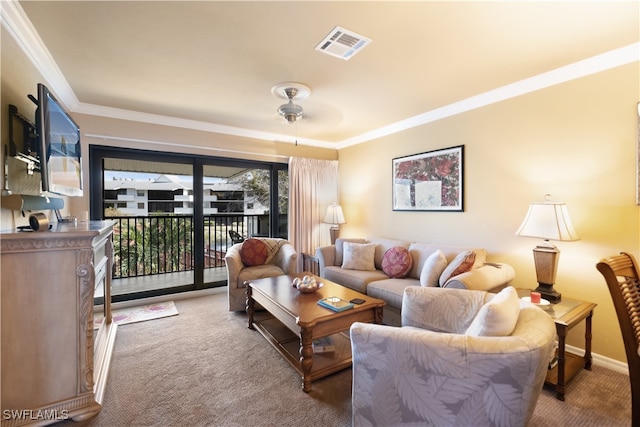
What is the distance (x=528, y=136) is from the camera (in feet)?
9.08

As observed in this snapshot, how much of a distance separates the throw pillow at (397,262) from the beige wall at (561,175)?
1.79 ft

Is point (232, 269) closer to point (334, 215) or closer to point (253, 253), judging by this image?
point (253, 253)

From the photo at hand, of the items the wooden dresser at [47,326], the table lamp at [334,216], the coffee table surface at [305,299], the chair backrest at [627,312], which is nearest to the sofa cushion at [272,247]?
the coffee table surface at [305,299]

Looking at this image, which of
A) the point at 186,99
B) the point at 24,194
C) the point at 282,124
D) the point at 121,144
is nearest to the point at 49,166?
the point at 24,194

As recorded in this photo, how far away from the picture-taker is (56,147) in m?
1.97

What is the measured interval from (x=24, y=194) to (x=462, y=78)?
361 centimetres

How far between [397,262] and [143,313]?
121 inches

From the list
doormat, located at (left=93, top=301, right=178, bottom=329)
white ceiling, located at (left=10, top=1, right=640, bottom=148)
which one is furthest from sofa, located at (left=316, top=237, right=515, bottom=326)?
doormat, located at (left=93, top=301, right=178, bottom=329)

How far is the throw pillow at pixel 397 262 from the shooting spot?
129 inches

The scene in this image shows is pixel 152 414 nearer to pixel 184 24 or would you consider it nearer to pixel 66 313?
pixel 66 313

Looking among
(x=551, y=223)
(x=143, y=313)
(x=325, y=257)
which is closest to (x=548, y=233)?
(x=551, y=223)

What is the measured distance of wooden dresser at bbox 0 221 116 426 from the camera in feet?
5.25

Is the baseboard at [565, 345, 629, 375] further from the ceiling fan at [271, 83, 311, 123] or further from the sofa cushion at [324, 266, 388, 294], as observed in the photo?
the ceiling fan at [271, 83, 311, 123]

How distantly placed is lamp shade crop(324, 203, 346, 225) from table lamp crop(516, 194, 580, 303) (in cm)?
265
